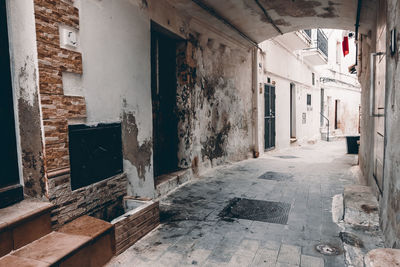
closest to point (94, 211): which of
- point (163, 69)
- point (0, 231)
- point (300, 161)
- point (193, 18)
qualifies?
point (0, 231)

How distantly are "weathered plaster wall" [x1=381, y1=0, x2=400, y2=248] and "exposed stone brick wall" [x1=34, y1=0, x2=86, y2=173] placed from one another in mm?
3043

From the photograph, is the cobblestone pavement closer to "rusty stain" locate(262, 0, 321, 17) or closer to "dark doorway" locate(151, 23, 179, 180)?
"dark doorway" locate(151, 23, 179, 180)

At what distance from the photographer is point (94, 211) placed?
10.6 feet

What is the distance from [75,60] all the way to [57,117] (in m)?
0.64

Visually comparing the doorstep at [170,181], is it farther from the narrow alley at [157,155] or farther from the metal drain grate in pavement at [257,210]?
the metal drain grate in pavement at [257,210]

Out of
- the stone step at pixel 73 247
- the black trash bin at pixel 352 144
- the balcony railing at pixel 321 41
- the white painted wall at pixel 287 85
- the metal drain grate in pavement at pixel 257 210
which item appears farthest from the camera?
the balcony railing at pixel 321 41

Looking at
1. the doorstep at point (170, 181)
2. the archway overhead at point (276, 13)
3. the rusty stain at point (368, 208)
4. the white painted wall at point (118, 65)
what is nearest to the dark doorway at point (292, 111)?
the archway overhead at point (276, 13)

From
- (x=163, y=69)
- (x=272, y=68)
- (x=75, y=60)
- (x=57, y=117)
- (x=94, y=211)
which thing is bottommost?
(x=94, y=211)

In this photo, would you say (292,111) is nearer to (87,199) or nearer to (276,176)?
(276,176)

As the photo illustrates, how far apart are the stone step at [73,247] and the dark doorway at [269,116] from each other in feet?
24.9

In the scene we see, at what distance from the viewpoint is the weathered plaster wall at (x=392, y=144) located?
237 centimetres

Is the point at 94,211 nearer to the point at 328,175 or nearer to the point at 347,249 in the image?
the point at 347,249

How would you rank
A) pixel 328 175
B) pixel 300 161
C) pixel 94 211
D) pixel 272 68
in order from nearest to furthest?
pixel 94 211
pixel 328 175
pixel 300 161
pixel 272 68

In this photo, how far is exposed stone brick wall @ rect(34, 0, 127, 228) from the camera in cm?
264
